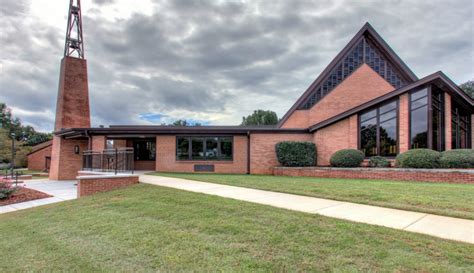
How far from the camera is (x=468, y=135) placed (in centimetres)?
1533

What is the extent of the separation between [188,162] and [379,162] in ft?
35.4

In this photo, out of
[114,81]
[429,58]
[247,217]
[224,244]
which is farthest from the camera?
[114,81]

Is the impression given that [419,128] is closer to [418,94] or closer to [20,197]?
[418,94]

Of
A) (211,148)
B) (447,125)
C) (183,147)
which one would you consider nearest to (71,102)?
(183,147)

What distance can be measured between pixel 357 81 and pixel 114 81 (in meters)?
20.3

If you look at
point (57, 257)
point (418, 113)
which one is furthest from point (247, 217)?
point (418, 113)

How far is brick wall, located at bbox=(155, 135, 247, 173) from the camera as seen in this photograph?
56.1 ft

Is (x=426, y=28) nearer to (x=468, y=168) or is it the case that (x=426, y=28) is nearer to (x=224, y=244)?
(x=468, y=168)

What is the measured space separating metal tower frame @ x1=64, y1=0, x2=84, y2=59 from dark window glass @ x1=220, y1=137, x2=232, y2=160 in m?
12.2

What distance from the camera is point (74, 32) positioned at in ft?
65.6

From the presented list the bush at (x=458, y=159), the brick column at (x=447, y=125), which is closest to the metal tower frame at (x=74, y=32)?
the bush at (x=458, y=159)

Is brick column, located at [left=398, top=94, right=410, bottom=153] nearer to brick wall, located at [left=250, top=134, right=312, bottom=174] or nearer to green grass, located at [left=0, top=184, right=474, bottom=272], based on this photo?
brick wall, located at [left=250, top=134, right=312, bottom=174]

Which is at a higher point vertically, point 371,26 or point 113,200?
point 371,26

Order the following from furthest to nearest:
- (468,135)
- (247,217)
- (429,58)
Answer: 1. (429,58)
2. (468,135)
3. (247,217)
